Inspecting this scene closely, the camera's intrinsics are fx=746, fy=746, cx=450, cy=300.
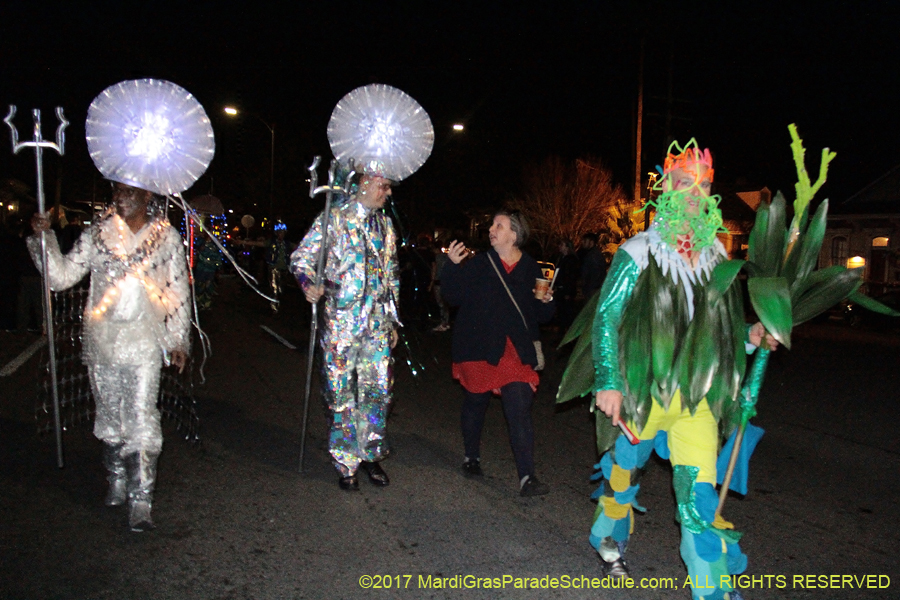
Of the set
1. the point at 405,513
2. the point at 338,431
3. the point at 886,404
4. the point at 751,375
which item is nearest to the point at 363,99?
the point at 338,431

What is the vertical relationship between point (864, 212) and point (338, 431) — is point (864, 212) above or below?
above

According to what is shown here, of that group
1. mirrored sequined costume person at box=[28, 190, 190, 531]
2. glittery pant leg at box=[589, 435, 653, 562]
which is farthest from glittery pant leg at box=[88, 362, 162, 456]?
glittery pant leg at box=[589, 435, 653, 562]

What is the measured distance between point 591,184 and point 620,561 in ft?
121

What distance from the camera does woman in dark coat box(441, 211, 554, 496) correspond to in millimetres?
4898

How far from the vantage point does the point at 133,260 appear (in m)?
4.14

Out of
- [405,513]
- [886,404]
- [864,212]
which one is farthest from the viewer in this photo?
[864,212]

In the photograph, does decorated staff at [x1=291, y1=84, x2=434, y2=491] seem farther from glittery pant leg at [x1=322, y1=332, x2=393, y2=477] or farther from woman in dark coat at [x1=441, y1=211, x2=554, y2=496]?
woman in dark coat at [x1=441, y1=211, x2=554, y2=496]

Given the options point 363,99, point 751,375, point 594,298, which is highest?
point 363,99

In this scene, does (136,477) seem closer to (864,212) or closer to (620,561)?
(620,561)

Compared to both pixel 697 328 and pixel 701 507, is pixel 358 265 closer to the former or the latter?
pixel 697 328

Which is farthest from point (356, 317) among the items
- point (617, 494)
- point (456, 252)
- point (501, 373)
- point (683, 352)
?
point (683, 352)

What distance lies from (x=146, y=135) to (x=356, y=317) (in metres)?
1.65

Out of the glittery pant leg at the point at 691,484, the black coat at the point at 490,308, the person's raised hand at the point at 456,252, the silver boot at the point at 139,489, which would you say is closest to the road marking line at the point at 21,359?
the silver boot at the point at 139,489

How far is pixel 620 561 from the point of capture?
3.63 m
